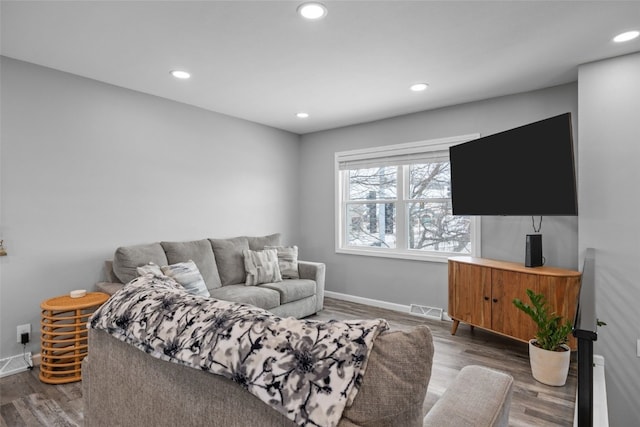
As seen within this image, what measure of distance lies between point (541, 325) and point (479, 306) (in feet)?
2.23

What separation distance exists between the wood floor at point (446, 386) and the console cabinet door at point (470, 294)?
25 cm

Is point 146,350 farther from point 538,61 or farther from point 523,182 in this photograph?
point 538,61

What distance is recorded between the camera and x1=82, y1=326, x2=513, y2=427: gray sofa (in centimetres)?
72

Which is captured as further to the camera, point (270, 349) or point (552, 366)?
point (552, 366)

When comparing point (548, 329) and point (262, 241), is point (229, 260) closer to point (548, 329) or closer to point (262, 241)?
point (262, 241)

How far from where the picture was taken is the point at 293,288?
3.73 m

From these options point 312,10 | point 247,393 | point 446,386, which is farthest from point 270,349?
point 446,386

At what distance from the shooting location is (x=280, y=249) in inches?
166

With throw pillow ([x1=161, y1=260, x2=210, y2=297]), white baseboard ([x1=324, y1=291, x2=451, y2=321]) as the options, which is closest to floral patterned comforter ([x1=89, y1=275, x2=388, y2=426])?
throw pillow ([x1=161, y1=260, x2=210, y2=297])

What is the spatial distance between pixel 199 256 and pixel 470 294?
270 cm

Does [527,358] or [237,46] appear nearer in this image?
[237,46]

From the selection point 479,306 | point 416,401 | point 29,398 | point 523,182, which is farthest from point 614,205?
point 29,398

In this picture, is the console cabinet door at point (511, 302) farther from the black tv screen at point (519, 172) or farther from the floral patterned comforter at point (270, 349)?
the floral patterned comforter at point (270, 349)

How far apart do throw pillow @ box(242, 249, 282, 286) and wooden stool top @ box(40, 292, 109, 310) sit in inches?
54.9
